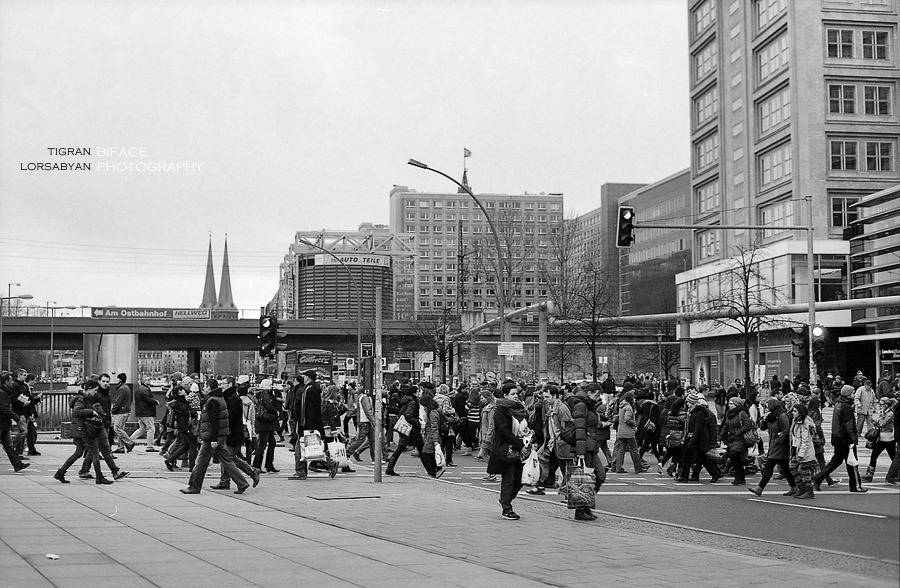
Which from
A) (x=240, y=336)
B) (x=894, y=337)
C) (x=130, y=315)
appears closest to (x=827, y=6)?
(x=894, y=337)

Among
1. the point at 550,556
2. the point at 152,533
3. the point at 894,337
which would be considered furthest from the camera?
the point at 894,337

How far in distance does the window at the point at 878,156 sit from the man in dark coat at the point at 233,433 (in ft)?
177

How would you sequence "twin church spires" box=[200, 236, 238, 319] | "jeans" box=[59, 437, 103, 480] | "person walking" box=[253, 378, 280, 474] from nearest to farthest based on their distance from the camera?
"jeans" box=[59, 437, 103, 480], "person walking" box=[253, 378, 280, 474], "twin church spires" box=[200, 236, 238, 319]

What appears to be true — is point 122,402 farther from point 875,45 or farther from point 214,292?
point 214,292

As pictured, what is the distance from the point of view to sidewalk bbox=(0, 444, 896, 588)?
29.1ft

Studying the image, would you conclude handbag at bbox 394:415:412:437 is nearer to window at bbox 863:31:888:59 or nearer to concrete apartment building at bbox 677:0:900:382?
concrete apartment building at bbox 677:0:900:382

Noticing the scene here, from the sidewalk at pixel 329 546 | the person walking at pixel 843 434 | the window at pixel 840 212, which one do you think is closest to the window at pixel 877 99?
the window at pixel 840 212

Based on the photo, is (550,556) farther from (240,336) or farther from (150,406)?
(240,336)

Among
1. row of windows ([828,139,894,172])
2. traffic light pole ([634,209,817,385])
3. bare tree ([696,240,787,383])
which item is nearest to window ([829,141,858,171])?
row of windows ([828,139,894,172])

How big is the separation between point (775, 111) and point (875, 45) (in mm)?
6701

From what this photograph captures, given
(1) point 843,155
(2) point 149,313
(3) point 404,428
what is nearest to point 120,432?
(3) point 404,428

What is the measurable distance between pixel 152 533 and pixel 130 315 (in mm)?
72798

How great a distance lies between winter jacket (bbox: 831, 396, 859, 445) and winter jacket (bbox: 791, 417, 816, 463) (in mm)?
2117

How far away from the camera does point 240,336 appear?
79.6 metres
